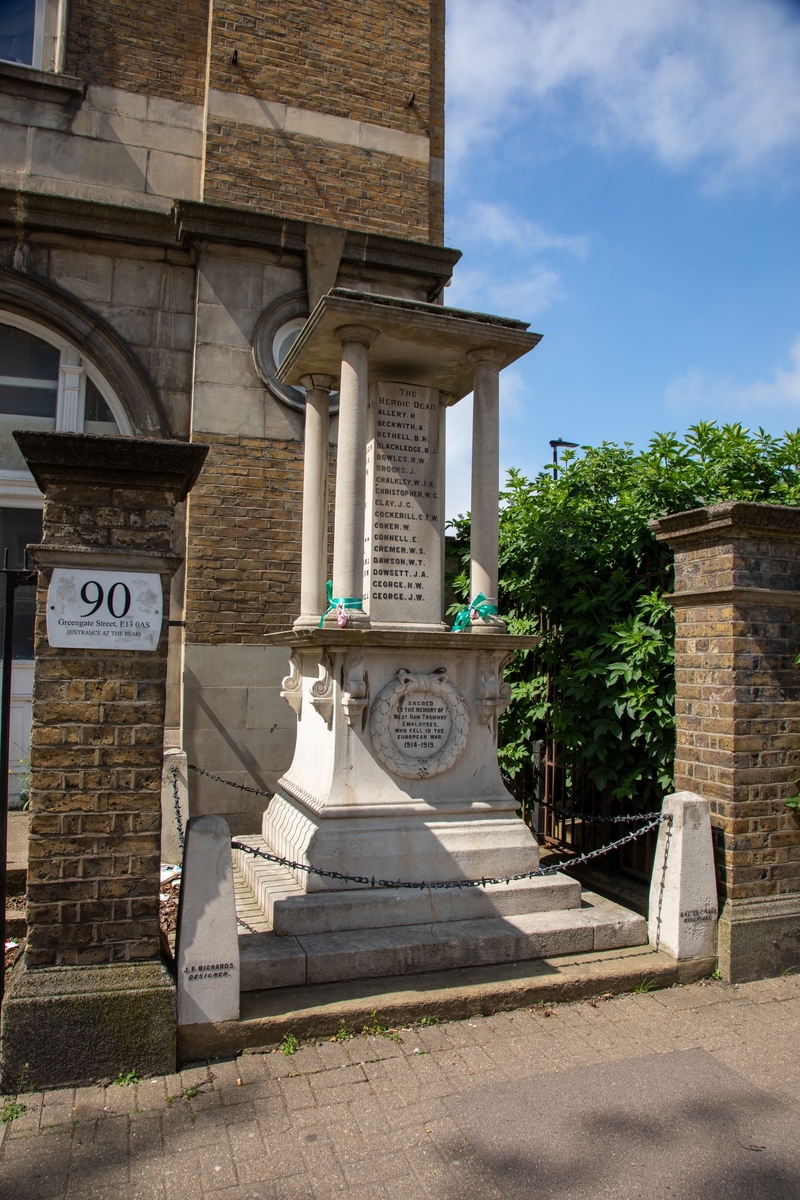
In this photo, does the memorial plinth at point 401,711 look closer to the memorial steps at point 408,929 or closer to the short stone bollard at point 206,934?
the memorial steps at point 408,929

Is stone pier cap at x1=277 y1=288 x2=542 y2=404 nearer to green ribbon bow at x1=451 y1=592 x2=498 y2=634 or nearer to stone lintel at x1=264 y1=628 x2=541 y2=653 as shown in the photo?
green ribbon bow at x1=451 y1=592 x2=498 y2=634

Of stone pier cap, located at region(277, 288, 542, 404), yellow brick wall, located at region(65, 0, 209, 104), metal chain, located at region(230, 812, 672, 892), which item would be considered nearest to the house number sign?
metal chain, located at region(230, 812, 672, 892)

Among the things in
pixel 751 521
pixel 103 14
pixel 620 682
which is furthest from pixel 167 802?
pixel 103 14

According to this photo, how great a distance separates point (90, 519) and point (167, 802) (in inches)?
157

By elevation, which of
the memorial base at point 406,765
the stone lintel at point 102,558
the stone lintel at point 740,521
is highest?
the stone lintel at point 740,521

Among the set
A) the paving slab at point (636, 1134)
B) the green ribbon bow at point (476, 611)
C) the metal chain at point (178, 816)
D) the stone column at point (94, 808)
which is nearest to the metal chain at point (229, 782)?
the metal chain at point (178, 816)

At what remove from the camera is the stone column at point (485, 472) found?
546 centimetres

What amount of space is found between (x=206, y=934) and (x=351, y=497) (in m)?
2.49

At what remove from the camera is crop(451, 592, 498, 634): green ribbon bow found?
17.6ft

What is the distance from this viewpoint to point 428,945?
437cm

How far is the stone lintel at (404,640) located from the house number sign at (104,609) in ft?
4.22

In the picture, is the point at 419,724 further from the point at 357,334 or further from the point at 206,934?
the point at 357,334

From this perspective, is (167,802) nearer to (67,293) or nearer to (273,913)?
(273,913)

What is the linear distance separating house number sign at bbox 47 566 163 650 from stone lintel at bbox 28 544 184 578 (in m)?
0.03
